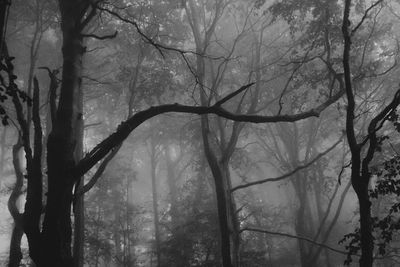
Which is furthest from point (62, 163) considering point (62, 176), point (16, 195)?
point (16, 195)

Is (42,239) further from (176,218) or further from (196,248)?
(176,218)

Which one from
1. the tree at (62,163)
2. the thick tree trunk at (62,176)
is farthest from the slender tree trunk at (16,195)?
the thick tree trunk at (62,176)

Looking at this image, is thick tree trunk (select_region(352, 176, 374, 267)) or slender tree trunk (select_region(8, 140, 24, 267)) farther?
slender tree trunk (select_region(8, 140, 24, 267))

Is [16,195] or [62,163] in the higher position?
[16,195]

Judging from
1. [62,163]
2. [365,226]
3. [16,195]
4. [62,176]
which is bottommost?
[365,226]

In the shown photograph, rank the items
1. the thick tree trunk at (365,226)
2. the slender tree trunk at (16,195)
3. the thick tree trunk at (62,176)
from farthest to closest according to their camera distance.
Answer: the slender tree trunk at (16,195), the thick tree trunk at (365,226), the thick tree trunk at (62,176)

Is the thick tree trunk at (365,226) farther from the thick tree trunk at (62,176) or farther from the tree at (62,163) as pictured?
the thick tree trunk at (62,176)

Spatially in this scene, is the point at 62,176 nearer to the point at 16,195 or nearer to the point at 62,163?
the point at 62,163

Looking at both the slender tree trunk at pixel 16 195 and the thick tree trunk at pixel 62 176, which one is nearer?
the thick tree trunk at pixel 62 176

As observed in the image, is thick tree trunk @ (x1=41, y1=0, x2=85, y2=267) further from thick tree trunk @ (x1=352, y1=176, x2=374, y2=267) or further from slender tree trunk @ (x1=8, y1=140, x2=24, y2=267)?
thick tree trunk @ (x1=352, y1=176, x2=374, y2=267)

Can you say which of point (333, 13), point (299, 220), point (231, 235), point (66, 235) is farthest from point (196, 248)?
point (66, 235)

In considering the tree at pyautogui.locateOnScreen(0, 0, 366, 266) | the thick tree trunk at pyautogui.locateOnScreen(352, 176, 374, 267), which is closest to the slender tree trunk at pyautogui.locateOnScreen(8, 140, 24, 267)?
the tree at pyautogui.locateOnScreen(0, 0, 366, 266)

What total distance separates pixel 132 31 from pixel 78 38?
8.93 m

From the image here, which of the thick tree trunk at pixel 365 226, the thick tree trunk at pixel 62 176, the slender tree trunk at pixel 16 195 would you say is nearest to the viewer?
the thick tree trunk at pixel 62 176
